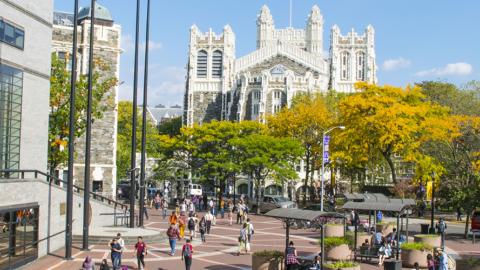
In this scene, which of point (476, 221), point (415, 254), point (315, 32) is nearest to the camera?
point (415, 254)

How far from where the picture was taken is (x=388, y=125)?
160 ft

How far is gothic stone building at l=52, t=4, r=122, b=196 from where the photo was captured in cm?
4846

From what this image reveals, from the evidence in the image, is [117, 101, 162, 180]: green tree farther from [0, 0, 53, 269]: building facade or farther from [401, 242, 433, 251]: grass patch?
[401, 242, 433, 251]: grass patch

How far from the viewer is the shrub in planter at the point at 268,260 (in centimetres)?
2175

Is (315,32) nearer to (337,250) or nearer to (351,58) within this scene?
(351,58)

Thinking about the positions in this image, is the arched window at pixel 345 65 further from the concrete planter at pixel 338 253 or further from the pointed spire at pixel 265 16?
the concrete planter at pixel 338 253

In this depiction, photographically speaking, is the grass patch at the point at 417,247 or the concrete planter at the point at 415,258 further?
the grass patch at the point at 417,247

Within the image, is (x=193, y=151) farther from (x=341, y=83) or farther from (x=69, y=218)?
(x=341, y=83)

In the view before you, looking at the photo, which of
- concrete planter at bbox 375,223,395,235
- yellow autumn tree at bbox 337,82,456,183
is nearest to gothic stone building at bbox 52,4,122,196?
yellow autumn tree at bbox 337,82,456,183

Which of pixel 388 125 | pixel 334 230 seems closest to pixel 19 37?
pixel 334 230

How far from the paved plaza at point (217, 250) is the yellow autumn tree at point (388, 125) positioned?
42.5 ft

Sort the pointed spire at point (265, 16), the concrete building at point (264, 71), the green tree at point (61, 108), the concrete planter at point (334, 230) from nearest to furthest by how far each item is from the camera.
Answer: the concrete planter at point (334, 230), the green tree at point (61, 108), the concrete building at point (264, 71), the pointed spire at point (265, 16)

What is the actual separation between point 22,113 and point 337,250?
13557 millimetres

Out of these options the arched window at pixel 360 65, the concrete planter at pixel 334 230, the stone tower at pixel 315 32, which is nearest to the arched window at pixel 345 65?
the arched window at pixel 360 65
